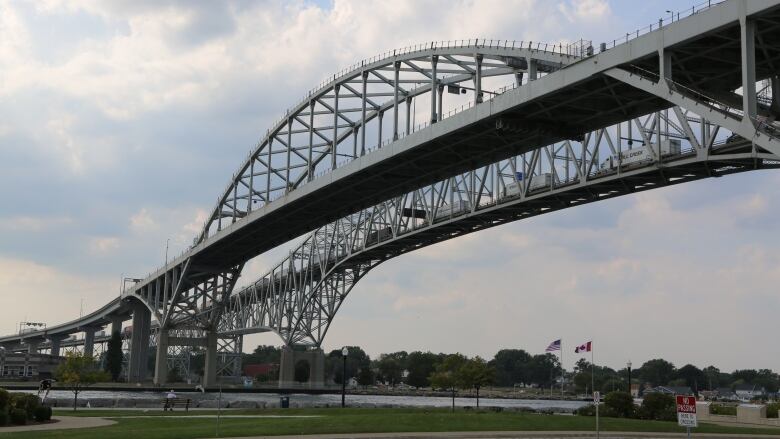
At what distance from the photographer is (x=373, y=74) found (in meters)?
63.0

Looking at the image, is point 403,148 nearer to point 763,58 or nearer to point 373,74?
point 373,74

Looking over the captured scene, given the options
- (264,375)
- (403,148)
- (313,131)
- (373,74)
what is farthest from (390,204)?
(264,375)

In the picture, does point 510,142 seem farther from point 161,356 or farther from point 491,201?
point 161,356

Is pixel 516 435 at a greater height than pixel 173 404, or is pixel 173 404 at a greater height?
pixel 516 435

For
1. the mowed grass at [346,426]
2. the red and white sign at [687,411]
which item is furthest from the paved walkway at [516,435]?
the red and white sign at [687,411]

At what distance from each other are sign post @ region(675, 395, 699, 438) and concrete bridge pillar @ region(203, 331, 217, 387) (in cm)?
9745

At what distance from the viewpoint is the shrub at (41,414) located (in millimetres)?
35375

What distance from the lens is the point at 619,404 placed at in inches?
1689

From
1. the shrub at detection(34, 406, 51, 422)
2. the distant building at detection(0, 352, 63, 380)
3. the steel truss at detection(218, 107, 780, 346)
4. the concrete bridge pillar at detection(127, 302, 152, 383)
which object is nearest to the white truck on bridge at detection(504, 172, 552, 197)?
the steel truss at detection(218, 107, 780, 346)

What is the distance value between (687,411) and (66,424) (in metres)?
24.2

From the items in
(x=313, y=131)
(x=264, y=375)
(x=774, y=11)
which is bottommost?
(x=264, y=375)

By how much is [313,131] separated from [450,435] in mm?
47303

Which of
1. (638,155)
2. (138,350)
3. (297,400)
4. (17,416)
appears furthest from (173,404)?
(138,350)

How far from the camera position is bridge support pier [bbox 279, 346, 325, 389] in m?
120
